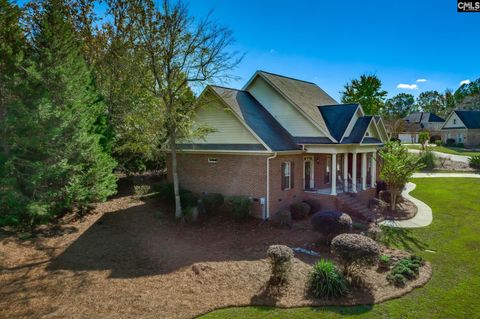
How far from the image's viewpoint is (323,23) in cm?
1780

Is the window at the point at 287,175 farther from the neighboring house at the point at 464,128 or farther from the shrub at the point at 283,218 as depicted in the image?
the neighboring house at the point at 464,128

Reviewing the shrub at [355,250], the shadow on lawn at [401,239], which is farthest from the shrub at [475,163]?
the shrub at [355,250]

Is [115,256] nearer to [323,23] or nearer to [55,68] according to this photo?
[55,68]

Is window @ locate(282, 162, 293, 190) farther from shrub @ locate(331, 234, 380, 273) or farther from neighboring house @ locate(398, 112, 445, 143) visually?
neighboring house @ locate(398, 112, 445, 143)

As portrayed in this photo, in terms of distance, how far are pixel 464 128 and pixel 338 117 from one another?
54810 mm

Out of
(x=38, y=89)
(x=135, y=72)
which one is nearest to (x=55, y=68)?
(x=38, y=89)

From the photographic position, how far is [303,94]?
21.4 m

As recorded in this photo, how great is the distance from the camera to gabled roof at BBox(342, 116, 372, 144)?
1802 cm

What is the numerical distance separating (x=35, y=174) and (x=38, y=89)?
3.95 meters

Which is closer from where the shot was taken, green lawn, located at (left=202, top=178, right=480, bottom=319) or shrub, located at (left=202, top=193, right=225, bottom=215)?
green lawn, located at (left=202, top=178, right=480, bottom=319)

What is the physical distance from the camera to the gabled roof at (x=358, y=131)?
59.1ft

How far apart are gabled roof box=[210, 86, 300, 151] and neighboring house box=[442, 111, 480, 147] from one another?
5709 centimetres

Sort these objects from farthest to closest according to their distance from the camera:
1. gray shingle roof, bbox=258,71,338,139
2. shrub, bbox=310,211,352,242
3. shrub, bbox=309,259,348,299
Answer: gray shingle roof, bbox=258,71,338,139, shrub, bbox=310,211,352,242, shrub, bbox=309,259,348,299

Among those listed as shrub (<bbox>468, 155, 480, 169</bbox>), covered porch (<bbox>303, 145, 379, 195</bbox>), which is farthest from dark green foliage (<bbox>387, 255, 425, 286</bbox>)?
shrub (<bbox>468, 155, 480, 169</bbox>)
